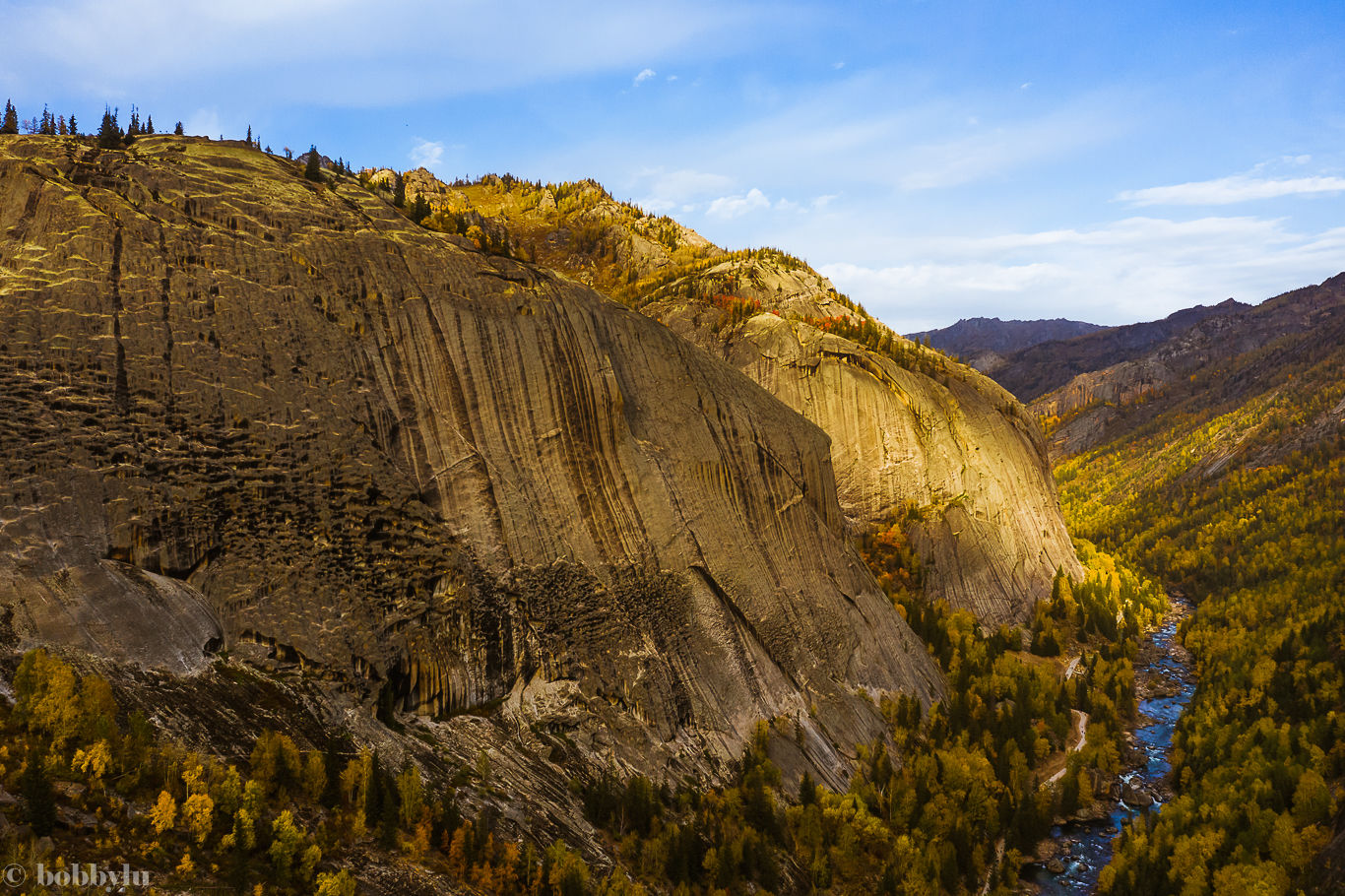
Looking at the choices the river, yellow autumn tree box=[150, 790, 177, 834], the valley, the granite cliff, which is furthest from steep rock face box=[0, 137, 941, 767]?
the granite cliff

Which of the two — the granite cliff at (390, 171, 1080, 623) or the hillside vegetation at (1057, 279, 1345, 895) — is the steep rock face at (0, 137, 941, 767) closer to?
Answer: the hillside vegetation at (1057, 279, 1345, 895)

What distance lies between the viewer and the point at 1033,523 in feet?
380

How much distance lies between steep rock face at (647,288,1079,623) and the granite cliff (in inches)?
6.4

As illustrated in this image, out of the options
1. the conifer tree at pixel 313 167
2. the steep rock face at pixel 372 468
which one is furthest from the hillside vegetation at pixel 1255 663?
the conifer tree at pixel 313 167

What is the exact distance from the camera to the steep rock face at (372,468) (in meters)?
46.1

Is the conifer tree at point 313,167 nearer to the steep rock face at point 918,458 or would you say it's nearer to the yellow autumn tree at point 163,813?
the yellow autumn tree at point 163,813

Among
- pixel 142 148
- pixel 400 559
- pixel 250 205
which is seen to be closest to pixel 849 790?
pixel 400 559

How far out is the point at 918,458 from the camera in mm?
107812

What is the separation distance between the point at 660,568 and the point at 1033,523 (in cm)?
7216

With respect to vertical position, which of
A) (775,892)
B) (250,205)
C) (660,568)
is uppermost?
(250,205)

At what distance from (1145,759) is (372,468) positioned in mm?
75472

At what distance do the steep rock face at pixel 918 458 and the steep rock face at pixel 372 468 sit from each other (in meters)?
36.6

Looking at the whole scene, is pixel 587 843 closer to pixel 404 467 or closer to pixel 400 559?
pixel 400 559

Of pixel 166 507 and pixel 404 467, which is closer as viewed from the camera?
pixel 166 507
